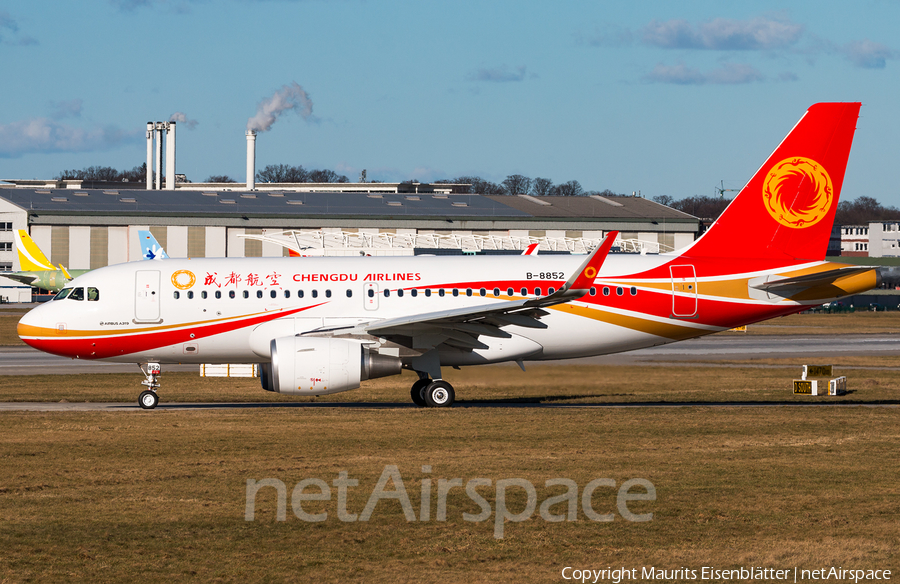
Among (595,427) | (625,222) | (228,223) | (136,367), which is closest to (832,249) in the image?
(625,222)

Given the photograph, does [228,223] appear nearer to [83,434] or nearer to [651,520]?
[83,434]

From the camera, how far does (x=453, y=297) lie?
87.2ft

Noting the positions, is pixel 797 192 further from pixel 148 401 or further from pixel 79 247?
pixel 79 247

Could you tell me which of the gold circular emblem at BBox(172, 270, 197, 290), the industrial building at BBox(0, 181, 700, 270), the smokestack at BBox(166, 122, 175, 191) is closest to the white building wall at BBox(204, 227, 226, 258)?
the industrial building at BBox(0, 181, 700, 270)

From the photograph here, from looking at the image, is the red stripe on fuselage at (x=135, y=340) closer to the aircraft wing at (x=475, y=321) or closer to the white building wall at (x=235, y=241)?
the aircraft wing at (x=475, y=321)

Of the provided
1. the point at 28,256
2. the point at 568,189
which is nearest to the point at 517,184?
the point at 568,189

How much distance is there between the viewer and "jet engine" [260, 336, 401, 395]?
24.0 metres

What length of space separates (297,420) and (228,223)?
89497 millimetres

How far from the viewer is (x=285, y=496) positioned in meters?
14.1

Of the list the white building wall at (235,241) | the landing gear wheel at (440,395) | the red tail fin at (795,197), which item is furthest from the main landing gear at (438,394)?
the white building wall at (235,241)

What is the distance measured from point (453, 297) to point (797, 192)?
10.1 meters

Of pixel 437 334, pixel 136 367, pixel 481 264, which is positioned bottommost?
pixel 136 367

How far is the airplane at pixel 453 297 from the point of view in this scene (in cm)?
2645

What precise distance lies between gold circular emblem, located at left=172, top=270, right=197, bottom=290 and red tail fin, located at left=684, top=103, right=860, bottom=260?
44.7ft
